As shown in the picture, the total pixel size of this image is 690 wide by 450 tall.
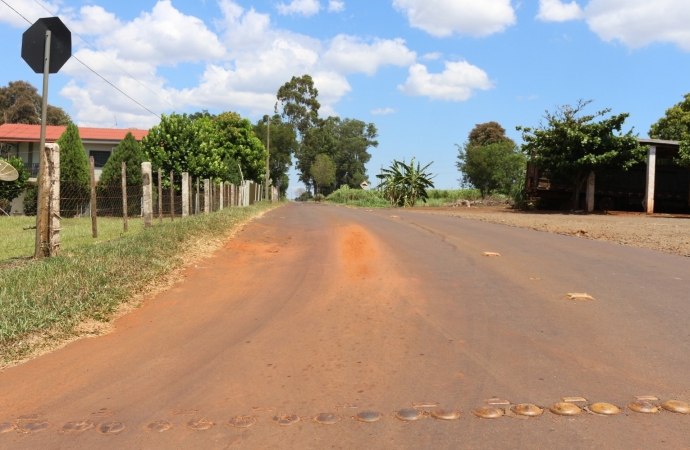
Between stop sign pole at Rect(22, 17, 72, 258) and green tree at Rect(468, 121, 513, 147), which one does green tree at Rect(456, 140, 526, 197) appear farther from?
stop sign pole at Rect(22, 17, 72, 258)

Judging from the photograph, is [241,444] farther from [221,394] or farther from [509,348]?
[509,348]

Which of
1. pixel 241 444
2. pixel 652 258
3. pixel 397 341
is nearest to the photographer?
pixel 241 444

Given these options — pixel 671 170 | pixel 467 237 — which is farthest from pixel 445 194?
Result: pixel 467 237

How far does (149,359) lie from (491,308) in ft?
12.4

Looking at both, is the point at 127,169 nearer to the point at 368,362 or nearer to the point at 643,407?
the point at 368,362

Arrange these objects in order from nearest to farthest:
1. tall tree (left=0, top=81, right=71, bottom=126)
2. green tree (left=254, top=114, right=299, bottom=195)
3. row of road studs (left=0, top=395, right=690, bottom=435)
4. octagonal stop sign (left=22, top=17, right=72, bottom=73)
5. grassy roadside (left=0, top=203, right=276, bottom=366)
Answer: row of road studs (left=0, top=395, right=690, bottom=435)
grassy roadside (left=0, top=203, right=276, bottom=366)
octagonal stop sign (left=22, top=17, right=72, bottom=73)
tall tree (left=0, top=81, right=71, bottom=126)
green tree (left=254, top=114, right=299, bottom=195)

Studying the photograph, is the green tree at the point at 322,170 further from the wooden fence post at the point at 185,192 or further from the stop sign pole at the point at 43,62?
the stop sign pole at the point at 43,62

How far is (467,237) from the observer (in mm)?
14195

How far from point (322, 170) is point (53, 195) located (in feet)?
243

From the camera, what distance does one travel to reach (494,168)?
171ft

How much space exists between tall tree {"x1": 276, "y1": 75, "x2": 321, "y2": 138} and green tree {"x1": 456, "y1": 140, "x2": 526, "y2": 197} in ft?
97.9

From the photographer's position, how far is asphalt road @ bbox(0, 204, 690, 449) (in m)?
3.87

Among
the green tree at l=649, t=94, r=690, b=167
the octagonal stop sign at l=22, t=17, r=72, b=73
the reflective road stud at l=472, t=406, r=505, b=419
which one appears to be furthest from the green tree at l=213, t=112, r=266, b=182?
the reflective road stud at l=472, t=406, r=505, b=419

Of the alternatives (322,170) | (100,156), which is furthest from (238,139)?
(322,170)
